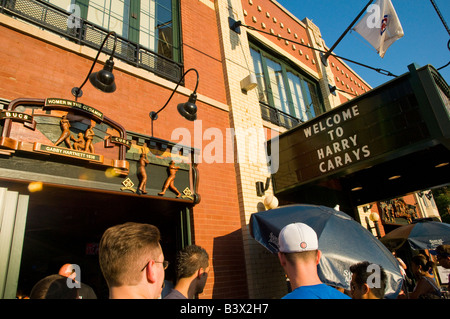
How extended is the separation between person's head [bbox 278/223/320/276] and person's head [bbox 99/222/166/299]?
0.92m

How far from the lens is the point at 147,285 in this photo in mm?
1607

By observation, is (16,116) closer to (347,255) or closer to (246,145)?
(246,145)

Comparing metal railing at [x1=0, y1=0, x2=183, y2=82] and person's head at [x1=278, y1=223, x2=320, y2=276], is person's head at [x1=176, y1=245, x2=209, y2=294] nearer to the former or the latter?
person's head at [x1=278, y1=223, x2=320, y2=276]

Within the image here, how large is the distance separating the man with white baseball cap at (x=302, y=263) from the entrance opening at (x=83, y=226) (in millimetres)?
2957

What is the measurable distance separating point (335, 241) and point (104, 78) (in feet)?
14.0

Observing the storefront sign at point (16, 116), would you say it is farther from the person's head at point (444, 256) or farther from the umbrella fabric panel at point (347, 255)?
the person's head at point (444, 256)

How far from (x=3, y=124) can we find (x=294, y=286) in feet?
12.2

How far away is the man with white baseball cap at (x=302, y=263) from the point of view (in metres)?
1.78

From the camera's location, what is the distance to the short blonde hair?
1.56m

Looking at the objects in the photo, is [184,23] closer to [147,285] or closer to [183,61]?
[183,61]

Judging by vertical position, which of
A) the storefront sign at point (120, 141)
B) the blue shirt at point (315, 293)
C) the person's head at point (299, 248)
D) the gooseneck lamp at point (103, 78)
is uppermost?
the gooseneck lamp at point (103, 78)

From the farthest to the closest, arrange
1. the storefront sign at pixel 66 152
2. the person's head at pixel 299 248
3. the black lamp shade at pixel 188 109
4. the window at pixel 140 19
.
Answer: the black lamp shade at pixel 188 109 → the window at pixel 140 19 → the storefront sign at pixel 66 152 → the person's head at pixel 299 248

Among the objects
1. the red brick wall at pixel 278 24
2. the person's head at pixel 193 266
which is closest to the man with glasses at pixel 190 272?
the person's head at pixel 193 266

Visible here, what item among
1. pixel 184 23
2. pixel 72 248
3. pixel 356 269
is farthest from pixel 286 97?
pixel 72 248
